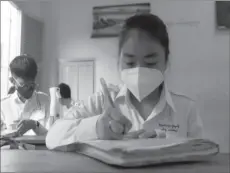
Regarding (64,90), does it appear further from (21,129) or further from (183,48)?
(183,48)

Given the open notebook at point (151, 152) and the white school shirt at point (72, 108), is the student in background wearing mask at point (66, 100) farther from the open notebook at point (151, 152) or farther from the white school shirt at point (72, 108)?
the open notebook at point (151, 152)

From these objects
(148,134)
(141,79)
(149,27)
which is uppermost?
(149,27)

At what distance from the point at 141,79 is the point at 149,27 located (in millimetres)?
128

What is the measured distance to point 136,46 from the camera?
0.63 m

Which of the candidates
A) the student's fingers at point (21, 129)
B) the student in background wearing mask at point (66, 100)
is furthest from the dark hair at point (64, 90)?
the student's fingers at point (21, 129)

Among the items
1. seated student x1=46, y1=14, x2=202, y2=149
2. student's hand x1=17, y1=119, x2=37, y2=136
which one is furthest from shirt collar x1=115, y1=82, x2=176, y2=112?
student's hand x1=17, y1=119, x2=37, y2=136

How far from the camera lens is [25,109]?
64cm

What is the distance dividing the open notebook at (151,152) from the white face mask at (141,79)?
0.24m

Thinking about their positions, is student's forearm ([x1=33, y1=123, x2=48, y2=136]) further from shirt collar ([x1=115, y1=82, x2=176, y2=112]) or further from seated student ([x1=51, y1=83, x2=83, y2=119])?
shirt collar ([x1=115, y1=82, x2=176, y2=112])

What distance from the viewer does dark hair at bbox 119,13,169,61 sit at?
0.65 meters

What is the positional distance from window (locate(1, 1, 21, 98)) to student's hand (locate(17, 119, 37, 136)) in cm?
7

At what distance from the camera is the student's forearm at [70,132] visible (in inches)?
22.0

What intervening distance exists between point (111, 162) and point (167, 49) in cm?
40

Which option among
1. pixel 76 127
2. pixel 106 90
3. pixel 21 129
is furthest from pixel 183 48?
pixel 21 129
